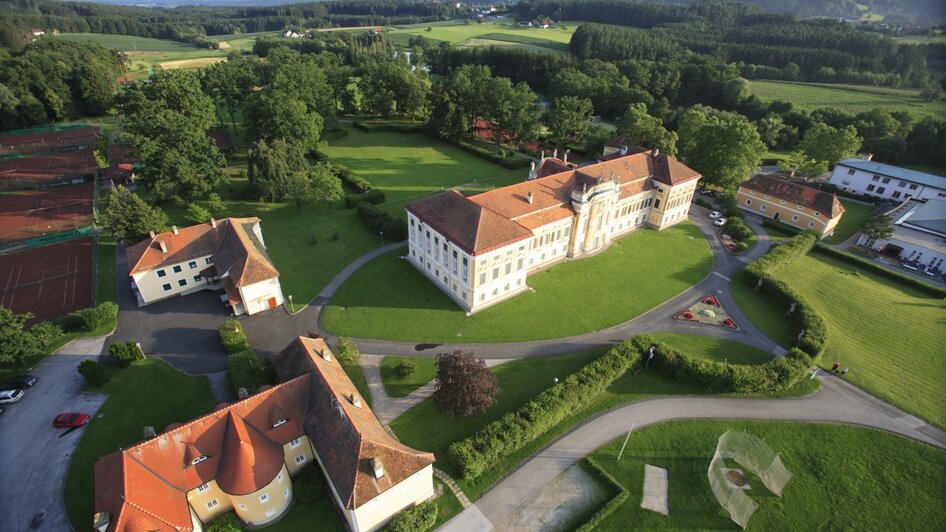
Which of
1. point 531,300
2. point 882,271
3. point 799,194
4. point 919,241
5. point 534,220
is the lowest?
point 531,300

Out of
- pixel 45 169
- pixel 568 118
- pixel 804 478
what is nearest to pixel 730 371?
pixel 804 478

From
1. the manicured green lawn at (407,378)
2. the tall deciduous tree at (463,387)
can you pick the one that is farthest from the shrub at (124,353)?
the tall deciduous tree at (463,387)

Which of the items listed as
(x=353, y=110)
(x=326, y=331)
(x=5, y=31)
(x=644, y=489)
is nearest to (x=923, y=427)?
(x=644, y=489)

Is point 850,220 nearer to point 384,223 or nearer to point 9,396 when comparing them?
point 384,223

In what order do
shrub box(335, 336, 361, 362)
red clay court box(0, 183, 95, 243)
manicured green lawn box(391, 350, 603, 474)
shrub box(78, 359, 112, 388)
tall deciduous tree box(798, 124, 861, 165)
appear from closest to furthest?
manicured green lawn box(391, 350, 603, 474), shrub box(78, 359, 112, 388), shrub box(335, 336, 361, 362), red clay court box(0, 183, 95, 243), tall deciduous tree box(798, 124, 861, 165)

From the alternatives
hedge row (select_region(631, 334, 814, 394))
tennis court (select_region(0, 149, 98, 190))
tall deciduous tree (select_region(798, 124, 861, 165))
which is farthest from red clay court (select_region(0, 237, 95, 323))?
tall deciduous tree (select_region(798, 124, 861, 165))

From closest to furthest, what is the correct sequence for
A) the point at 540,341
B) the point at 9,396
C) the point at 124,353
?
1. the point at 9,396
2. the point at 124,353
3. the point at 540,341

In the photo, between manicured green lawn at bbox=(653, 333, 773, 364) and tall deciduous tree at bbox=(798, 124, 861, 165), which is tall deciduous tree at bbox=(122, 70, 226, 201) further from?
tall deciduous tree at bbox=(798, 124, 861, 165)
